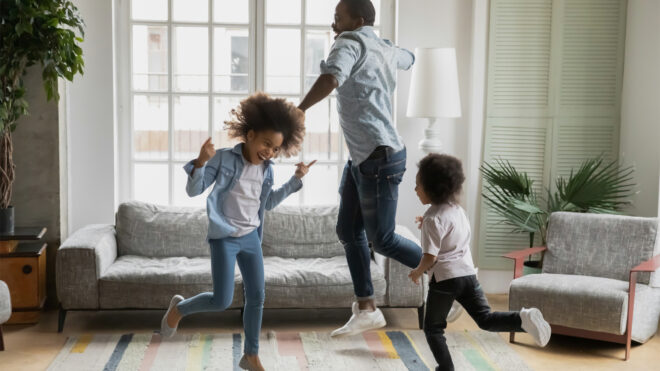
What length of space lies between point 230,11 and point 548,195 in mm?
2383

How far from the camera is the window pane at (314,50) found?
551cm

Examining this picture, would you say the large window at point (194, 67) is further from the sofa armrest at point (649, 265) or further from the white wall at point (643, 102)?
the sofa armrest at point (649, 265)

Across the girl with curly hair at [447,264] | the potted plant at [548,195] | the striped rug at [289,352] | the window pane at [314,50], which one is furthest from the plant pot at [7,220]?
the potted plant at [548,195]

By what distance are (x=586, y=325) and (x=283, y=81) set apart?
247cm

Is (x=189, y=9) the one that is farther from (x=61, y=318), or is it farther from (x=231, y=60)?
(x=61, y=318)

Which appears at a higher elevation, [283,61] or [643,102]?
Answer: [283,61]

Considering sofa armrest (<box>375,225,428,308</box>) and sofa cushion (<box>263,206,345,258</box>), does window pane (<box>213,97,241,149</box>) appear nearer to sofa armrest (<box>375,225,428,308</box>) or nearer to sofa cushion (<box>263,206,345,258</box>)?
sofa cushion (<box>263,206,345,258</box>)

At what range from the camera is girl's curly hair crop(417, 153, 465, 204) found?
10.9 ft

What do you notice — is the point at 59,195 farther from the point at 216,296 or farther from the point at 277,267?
the point at 216,296

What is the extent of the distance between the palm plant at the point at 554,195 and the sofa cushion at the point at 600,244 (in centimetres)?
30

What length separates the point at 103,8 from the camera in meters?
5.23

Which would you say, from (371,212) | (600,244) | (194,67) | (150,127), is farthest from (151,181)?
(600,244)

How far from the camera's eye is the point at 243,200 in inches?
133

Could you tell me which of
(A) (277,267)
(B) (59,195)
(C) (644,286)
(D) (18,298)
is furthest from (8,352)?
(C) (644,286)
